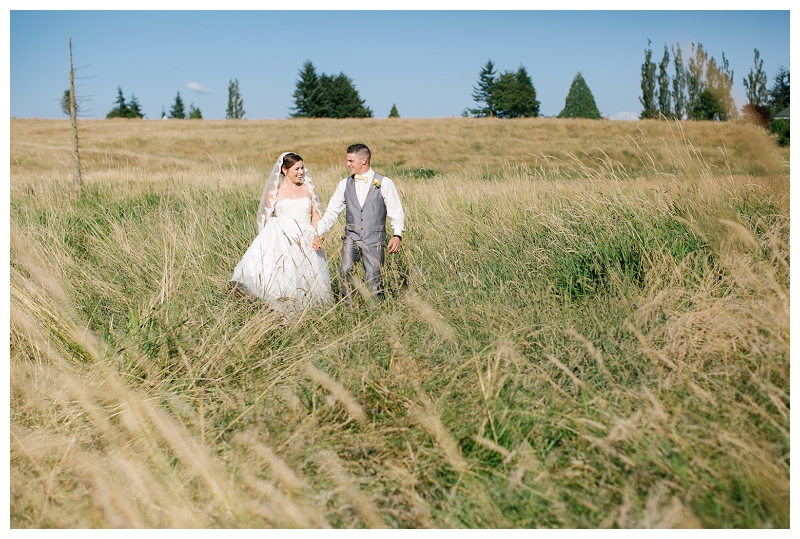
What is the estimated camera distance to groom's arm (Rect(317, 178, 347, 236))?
5.19 meters

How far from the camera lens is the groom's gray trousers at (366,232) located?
5.05 m

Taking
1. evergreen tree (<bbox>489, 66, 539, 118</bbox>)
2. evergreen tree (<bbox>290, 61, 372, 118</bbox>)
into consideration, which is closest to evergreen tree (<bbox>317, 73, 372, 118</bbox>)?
evergreen tree (<bbox>290, 61, 372, 118</bbox>)

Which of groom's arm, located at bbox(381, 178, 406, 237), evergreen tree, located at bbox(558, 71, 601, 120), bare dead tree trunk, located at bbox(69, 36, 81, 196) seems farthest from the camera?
evergreen tree, located at bbox(558, 71, 601, 120)

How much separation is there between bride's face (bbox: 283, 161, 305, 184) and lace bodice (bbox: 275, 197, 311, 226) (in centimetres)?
19

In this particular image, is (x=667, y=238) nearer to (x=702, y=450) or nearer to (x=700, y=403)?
(x=700, y=403)

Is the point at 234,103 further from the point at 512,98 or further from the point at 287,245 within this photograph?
the point at 287,245

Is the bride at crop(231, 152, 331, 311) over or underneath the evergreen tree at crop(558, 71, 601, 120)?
underneath

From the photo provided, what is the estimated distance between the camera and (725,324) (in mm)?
2920

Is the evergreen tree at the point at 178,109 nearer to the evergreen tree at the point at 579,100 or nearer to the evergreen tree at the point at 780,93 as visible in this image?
the evergreen tree at the point at 579,100

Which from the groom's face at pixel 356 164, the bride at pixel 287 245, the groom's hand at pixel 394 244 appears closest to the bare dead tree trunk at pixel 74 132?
the bride at pixel 287 245

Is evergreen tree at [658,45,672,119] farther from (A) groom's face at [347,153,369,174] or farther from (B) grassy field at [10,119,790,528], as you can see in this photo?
(A) groom's face at [347,153,369,174]

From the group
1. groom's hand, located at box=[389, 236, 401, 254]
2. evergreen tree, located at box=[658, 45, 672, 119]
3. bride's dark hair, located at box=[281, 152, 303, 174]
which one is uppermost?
evergreen tree, located at box=[658, 45, 672, 119]

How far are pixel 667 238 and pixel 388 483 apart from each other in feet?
9.99
